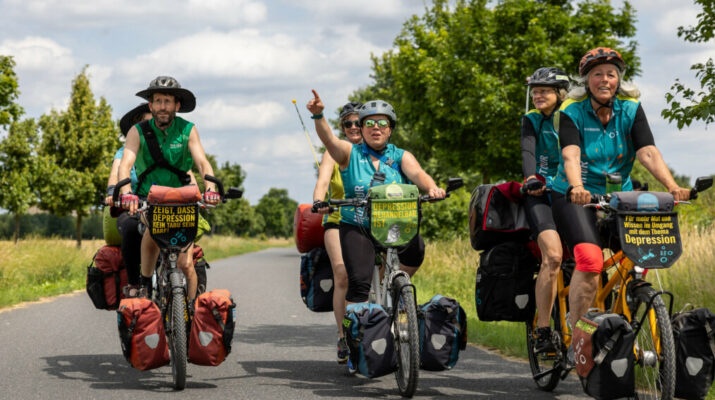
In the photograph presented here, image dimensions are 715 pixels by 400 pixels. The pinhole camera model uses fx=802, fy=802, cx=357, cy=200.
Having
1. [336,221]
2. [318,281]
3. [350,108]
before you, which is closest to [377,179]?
[336,221]

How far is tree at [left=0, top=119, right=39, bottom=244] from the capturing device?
23469mm

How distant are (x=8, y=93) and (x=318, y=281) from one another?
461 inches

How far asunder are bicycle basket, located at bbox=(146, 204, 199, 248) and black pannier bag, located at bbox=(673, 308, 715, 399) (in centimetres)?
332

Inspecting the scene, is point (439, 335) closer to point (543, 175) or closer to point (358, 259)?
point (358, 259)

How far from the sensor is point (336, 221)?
21.5 ft

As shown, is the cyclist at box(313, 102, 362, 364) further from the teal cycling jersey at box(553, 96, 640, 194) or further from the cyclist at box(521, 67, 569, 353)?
the teal cycling jersey at box(553, 96, 640, 194)

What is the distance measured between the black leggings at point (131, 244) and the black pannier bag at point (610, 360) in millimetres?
3675

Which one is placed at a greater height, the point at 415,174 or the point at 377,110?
the point at 377,110

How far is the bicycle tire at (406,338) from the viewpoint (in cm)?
511

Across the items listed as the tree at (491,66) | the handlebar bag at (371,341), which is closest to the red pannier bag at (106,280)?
the handlebar bag at (371,341)

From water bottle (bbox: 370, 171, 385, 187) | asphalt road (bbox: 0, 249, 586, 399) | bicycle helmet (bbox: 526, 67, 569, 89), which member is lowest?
asphalt road (bbox: 0, 249, 586, 399)

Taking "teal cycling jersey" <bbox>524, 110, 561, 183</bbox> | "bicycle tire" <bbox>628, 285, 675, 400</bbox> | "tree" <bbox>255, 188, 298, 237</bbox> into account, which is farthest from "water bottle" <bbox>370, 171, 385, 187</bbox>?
"tree" <bbox>255, 188, 298, 237</bbox>

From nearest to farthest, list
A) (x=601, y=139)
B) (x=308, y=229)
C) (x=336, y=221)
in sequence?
1. (x=601, y=139)
2. (x=336, y=221)
3. (x=308, y=229)

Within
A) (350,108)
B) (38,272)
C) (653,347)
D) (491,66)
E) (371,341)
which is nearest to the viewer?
(653,347)
